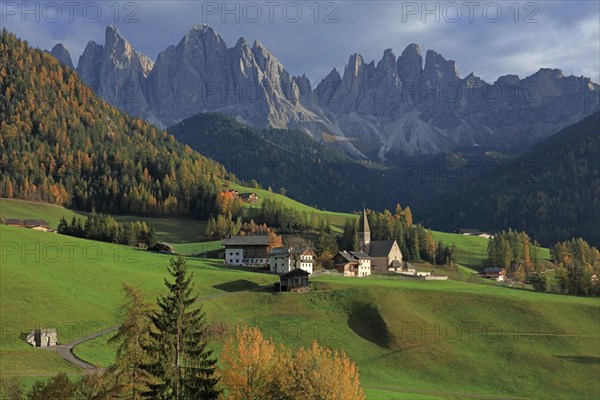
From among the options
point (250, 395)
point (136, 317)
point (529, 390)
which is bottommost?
point (529, 390)

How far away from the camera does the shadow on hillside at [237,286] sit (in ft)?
375

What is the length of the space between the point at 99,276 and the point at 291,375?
65368 millimetres

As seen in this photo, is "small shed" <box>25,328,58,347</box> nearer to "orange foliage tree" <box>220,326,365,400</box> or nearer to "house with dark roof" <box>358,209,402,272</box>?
"orange foliage tree" <box>220,326,365,400</box>

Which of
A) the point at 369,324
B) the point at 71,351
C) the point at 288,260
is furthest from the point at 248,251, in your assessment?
the point at 71,351

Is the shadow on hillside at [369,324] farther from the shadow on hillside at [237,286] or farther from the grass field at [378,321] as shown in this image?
the shadow on hillside at [237,286]

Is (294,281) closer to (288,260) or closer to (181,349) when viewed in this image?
(288,260)

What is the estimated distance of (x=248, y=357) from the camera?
51.3 m

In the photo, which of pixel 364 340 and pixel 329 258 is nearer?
pixel 364 340

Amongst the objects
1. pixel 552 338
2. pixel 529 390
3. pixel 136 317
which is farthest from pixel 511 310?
pixel 136 317

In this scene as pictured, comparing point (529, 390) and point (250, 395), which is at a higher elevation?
point (250, 395)

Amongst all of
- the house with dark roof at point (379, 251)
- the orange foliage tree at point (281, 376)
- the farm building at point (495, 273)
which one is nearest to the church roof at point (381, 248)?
the house with dark roof at point (379, 251)

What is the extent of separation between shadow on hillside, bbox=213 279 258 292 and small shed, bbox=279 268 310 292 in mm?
6192

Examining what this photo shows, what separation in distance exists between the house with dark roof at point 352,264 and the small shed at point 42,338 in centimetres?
7439

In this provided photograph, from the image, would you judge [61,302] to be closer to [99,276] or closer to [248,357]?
[99,276]
